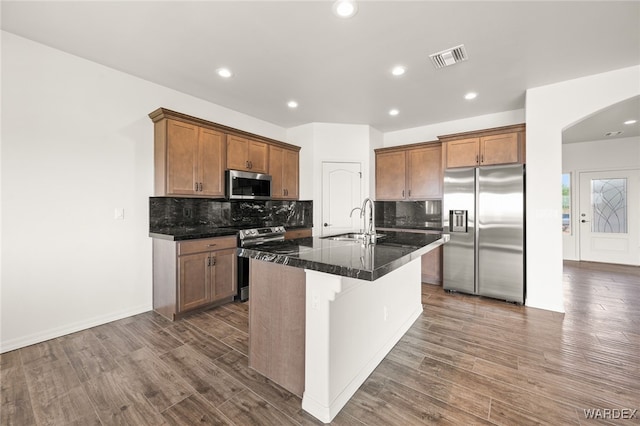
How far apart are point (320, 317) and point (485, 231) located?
123 inches

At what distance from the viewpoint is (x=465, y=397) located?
1759mm

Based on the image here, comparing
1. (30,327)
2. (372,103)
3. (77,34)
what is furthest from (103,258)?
(372,103)

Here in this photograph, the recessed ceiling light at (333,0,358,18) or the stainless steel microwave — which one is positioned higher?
the recessed ceiling light at (333,0,358,18)

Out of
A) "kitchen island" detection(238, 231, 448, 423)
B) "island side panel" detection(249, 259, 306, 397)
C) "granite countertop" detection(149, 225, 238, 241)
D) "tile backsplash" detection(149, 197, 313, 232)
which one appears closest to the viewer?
"kitchen island" detection(238, 231, 448, 423)

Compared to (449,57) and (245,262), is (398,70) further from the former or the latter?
(245,262)

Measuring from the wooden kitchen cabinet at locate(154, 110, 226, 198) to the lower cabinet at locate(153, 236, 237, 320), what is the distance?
0.65 meters

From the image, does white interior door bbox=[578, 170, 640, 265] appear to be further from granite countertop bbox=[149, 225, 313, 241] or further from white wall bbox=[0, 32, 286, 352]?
white wall bbox=[0, 32, 286, 352]

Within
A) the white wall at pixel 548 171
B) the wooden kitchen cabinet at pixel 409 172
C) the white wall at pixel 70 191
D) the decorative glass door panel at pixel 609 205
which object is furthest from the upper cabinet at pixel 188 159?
the decorative glass door panel at pixel 609 205

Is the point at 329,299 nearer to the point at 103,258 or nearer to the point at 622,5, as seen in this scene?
the point at 103,258

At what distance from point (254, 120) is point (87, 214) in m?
2.72

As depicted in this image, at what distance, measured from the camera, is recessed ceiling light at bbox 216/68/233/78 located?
297 centimetres

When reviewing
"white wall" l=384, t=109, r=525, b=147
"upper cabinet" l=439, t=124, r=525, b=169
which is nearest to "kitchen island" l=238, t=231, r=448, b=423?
"upper cabinet" l=439, t=124, r=525, b=169

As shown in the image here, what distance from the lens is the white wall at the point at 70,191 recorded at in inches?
94.1

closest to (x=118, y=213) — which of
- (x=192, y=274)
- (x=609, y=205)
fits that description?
(x=192, y=274)
